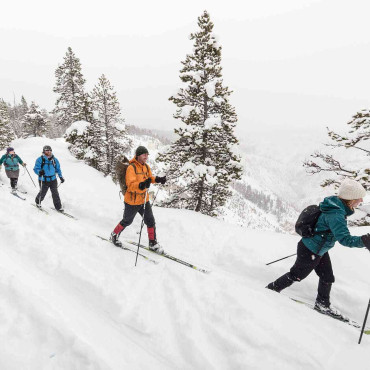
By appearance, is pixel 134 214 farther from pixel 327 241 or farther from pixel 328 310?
pixel 328 310

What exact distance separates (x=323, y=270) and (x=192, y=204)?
398 inches

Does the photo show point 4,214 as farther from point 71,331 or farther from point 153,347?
point 153,347

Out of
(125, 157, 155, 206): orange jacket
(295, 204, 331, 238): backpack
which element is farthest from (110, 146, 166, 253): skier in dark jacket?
(295, 204, 331, 238): backpack

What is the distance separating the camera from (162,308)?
4.18 meters

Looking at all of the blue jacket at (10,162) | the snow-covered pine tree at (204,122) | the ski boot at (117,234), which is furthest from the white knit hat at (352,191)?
the blue jacket at (10,162)

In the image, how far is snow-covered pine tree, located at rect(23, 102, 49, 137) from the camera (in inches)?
1558

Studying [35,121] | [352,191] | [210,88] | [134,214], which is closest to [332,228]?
[352,191]

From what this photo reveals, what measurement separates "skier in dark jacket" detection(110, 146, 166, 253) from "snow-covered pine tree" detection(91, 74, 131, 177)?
51.6 feet

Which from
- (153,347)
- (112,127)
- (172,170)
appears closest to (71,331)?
(153,347)

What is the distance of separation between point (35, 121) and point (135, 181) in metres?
43.2

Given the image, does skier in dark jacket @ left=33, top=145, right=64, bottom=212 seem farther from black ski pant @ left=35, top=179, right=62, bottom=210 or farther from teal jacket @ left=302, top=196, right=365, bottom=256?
teal jacket @ left=302, top=196, right=365, bottom=256

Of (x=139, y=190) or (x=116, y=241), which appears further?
(x=116, y=241)

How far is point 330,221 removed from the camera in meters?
3.64

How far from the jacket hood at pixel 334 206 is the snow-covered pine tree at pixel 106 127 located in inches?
736
